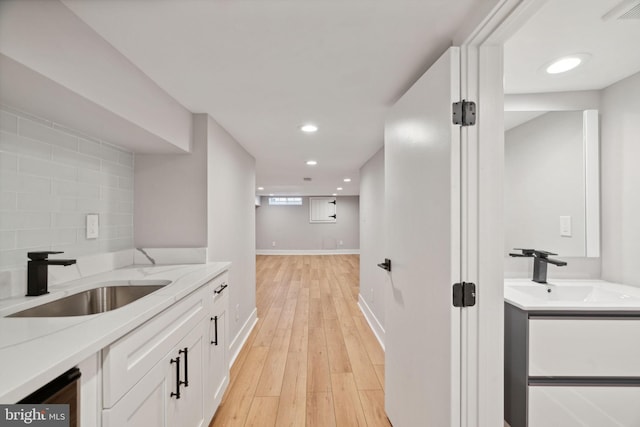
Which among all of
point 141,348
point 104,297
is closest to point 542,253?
point 141,348

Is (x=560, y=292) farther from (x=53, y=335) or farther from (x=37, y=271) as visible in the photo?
(x=37, y=271)

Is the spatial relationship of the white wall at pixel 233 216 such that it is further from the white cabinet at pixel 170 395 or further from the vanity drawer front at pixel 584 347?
the vanity drawer front at pixel 584 347

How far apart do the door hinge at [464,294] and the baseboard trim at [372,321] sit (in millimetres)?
1980

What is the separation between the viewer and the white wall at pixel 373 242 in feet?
9.91

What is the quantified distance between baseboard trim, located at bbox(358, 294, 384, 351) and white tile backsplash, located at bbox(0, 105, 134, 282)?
2535 mm

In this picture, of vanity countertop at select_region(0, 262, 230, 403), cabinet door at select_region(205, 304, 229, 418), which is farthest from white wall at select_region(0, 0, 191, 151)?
cabinet door at select_region(205, 304, 229, 418)

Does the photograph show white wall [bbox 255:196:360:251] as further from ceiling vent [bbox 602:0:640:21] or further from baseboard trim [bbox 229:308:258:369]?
ceiling vent [bbox 602:0:640:21]

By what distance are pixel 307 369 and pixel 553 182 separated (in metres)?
2.40

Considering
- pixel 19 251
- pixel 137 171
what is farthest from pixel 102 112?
pixel 137 171

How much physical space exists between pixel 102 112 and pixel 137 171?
90cm

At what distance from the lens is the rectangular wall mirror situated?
5.61 feet

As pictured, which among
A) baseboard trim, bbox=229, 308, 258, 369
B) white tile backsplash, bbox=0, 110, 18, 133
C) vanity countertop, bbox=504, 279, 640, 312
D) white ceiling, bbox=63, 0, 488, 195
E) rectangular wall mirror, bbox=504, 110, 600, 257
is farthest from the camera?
baseboard trim, bbox=229, 308, 258, 369

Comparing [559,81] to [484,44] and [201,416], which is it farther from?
[201,416]

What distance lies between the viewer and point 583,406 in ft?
4.12
